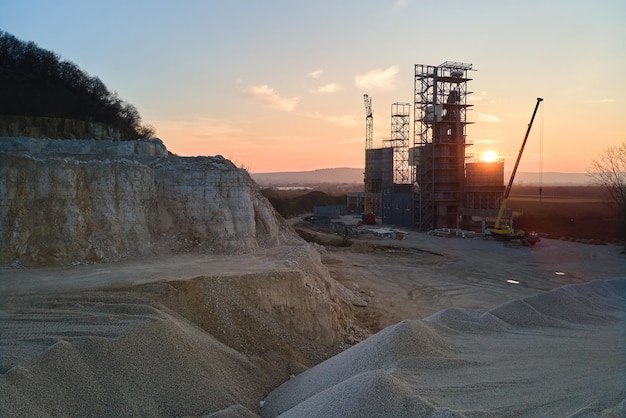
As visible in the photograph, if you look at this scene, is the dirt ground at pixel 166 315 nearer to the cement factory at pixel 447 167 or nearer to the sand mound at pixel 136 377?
the sand mound at pixel 136 377

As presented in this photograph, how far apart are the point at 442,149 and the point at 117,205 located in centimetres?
3690

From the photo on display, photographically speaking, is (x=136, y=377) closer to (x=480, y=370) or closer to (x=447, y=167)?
(x=480, y=370)

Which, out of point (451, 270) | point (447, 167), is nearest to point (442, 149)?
point (447, 167)

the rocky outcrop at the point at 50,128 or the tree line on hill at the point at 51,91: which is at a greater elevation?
the tree line on hill at the point at 51,91

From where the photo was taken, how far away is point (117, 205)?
17078 millimetres

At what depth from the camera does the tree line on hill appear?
117 ft

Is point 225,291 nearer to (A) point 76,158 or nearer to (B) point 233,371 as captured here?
(B) point 233,371

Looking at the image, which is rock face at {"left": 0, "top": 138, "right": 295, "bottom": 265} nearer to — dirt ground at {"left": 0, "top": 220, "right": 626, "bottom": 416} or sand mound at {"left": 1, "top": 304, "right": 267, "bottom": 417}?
dirt ground at {"left": 0, "top": 220, "right": 626, "bottom": 416}

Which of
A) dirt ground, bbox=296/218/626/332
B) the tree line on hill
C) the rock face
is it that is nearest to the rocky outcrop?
the tree line on hill

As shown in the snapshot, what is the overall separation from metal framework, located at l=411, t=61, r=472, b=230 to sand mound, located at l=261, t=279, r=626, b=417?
32.1 meters

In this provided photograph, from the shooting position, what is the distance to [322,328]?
591 inches

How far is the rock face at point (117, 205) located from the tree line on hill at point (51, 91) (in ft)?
60.9

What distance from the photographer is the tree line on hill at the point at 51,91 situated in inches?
1404

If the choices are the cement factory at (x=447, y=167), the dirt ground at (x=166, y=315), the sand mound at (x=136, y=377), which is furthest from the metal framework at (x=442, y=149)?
the sand mound at (x=136, y=377)
